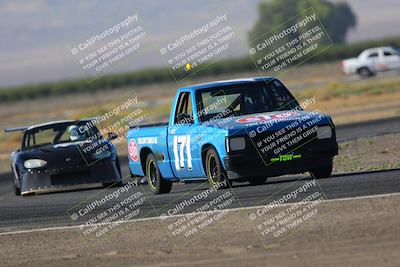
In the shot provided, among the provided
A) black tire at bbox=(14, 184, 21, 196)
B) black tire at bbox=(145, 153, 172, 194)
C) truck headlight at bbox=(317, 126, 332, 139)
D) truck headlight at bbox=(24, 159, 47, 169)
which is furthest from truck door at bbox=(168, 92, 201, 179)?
black tire at bbox=(14, 184, 21, 196)

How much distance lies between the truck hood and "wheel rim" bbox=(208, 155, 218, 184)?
481 millimetres

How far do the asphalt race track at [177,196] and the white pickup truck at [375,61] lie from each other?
51.5 meters

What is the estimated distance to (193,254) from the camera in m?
10.7

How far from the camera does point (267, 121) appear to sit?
15484 mm

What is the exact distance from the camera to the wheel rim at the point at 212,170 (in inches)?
618

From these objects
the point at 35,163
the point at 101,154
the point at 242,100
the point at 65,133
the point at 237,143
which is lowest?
the point at 237,143

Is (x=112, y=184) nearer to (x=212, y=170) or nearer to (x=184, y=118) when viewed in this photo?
(x=184, y=118)

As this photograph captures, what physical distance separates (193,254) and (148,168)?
7.04 meters

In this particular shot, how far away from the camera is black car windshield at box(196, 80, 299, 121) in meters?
16.4

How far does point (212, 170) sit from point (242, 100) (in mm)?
1285

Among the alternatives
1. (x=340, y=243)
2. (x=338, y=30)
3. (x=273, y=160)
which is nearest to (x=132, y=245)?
(x=340, y=243)

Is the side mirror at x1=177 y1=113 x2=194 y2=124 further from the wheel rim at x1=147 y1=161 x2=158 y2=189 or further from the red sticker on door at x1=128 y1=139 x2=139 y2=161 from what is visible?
the red sticker on door at x1=128 y1=139 x2=139 y2=161

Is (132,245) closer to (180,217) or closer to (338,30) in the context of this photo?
(180,217)

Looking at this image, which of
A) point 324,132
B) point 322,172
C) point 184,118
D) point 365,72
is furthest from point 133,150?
point 365,72
